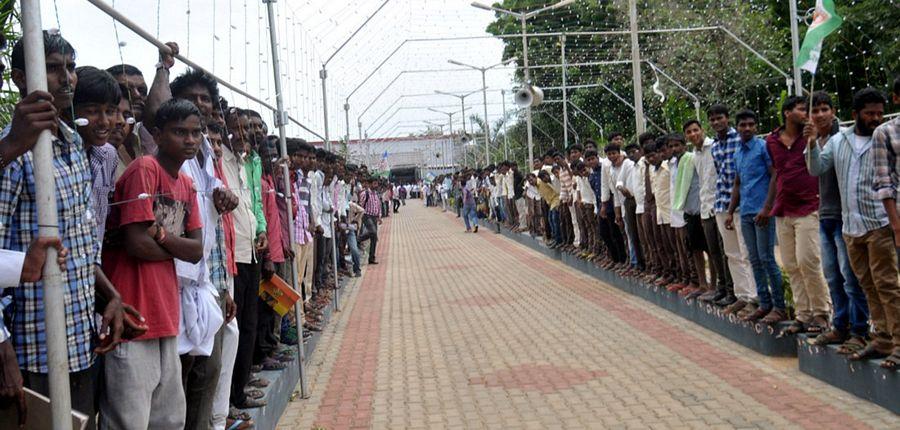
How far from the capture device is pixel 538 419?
217 inches

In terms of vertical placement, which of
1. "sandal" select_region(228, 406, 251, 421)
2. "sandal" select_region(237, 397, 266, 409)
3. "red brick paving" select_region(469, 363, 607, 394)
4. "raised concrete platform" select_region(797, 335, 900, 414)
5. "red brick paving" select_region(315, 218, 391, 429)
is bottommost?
"red brick paving" select_region(315, 218, 391, 429)

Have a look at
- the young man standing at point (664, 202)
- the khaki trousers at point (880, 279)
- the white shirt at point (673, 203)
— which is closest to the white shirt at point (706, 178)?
the white shirt at point (673, 203)

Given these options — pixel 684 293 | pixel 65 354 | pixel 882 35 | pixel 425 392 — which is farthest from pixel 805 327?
pixel 882 35

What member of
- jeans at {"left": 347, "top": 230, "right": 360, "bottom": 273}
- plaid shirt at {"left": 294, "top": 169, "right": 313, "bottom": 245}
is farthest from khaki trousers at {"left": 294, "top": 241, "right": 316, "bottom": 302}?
jeans at {"left": 347, "top": 230, "right": 360, "bottom": 273}

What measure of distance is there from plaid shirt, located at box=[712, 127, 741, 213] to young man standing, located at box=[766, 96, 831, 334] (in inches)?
30.2

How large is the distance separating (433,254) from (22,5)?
17916 mm

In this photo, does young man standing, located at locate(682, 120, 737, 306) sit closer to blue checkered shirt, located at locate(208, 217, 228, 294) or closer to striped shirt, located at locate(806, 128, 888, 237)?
striped shirt, located at locate(806, 128, 888, 237)

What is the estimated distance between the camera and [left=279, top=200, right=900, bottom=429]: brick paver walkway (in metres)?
5.47

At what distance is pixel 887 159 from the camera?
16.3 feet

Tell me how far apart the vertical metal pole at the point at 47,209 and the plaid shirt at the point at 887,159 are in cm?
454

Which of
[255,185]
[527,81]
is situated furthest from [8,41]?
[527,81]

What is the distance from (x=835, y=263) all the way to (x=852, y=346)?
0.59 m

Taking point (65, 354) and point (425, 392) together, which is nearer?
point (65, 354)

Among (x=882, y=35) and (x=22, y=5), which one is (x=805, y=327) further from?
(x=882, y=35)
